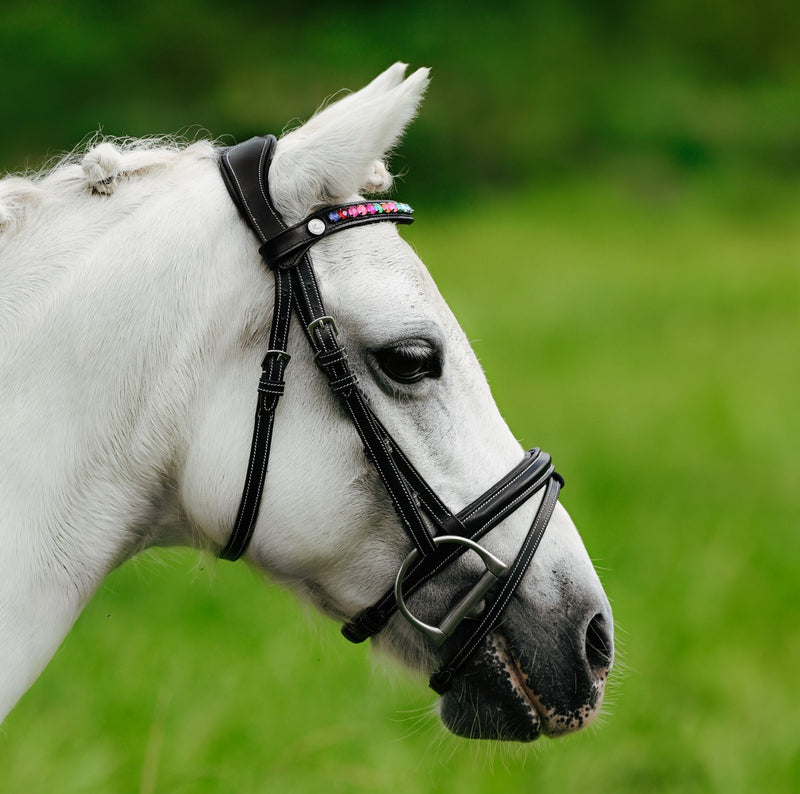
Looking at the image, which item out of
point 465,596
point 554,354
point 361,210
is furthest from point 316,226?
point 554,354

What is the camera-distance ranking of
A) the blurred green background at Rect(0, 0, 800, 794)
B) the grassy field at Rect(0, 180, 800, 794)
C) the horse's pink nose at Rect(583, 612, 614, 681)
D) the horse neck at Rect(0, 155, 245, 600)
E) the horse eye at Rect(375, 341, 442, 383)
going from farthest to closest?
the blurred green background at Rect(0, 0, 800, 794) < the grassy field at Rect(0, 180, 800, 794) < the horse's pink nose at Rect(583, 612, 614, 681) < the horse eye at Rect(375, 341, 442, 383) < the horse neck at Rect(0, 155, 245, 600)

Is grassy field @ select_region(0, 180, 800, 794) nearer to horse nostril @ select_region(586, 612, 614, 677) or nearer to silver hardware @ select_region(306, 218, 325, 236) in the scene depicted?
horse nostril @ select_region(586, 612, 614, 677)

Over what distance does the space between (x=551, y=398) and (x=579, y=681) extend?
708 centimetres

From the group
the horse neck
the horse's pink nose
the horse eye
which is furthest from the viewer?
the horse's pink nose

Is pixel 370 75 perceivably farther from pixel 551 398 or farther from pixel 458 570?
→ pixel 458 570

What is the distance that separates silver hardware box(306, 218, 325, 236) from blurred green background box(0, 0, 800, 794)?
0.87 metres

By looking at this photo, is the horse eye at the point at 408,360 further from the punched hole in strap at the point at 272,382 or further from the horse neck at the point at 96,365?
the horse neck at the point at 96,365

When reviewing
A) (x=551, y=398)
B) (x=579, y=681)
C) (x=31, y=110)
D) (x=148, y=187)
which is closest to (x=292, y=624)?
(x=579, y=681)

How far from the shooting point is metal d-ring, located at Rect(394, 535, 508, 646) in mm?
2107

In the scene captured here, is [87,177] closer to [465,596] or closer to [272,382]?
[272,382]

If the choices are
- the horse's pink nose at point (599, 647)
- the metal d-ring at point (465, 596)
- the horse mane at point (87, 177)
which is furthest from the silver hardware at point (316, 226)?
the horse's pink nose at point (599, 647)

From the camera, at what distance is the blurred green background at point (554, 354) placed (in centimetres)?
412

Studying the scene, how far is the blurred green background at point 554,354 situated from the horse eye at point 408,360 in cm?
64

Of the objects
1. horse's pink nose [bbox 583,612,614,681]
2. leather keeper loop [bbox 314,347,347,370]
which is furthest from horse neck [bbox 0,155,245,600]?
horse's pink nose [bbox 583,612,614,681]
